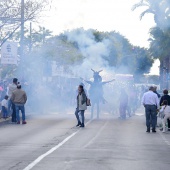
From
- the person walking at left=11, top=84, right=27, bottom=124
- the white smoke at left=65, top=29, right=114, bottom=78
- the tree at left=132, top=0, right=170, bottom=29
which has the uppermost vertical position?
the tree at left=132, top=0, right=170, bottom=29

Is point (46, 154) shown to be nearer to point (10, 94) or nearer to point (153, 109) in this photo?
point (153, 109)

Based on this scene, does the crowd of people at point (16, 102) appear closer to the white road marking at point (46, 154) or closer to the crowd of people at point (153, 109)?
the crowd of people at point (153, 109)

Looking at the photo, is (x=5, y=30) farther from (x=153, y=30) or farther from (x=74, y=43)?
(x=74, y=43)

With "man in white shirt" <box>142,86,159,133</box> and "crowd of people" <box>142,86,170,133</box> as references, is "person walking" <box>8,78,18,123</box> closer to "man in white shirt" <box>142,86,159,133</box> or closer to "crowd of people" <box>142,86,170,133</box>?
"crowd of people" <box>142,86,170,133</box>

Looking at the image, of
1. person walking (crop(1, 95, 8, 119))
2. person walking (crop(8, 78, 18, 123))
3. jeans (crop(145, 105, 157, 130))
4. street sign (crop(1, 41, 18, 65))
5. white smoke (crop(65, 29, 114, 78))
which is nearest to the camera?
jeans (crop(145, 105, 157, 130))

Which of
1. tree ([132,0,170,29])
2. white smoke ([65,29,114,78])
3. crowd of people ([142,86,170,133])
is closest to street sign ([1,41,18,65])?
crowd of people ([142,86,170,133])

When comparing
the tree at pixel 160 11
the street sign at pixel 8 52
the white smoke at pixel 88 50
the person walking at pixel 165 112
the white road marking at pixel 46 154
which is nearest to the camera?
the white road marking at pixel 46 154

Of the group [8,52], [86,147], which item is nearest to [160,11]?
[8,52]

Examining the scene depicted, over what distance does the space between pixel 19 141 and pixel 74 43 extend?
155ft

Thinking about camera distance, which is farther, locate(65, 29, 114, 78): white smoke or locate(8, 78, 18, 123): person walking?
locate(65, 29, 114, 78): white smoke

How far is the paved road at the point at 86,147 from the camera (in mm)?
16391

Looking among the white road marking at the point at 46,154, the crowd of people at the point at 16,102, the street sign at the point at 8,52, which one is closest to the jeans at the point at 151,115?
the white road marking at the point at 46,154

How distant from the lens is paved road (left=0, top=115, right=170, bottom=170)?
16.4 m

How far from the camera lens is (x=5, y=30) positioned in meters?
47.8
